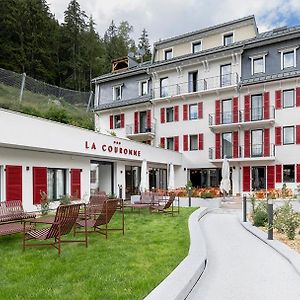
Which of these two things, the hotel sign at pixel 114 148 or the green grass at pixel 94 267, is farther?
the hotel sign at pixel 114 148

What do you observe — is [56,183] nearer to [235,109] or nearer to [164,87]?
[235,109]

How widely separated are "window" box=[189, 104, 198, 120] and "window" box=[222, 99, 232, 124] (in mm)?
2118

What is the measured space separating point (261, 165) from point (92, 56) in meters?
26.1

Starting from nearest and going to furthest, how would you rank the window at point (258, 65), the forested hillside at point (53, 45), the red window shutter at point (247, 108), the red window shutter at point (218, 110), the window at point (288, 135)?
the window at point (288, 135), the window at point (258, 65), the red window shutter at point (247, 108), the red window shutter at point (218, 110), the forested hillside at point (53, 45)

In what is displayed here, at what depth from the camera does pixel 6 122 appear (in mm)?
11195

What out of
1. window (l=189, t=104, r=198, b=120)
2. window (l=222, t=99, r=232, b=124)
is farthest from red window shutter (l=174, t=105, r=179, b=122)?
window (l=222, t=99, r=232, b=124)

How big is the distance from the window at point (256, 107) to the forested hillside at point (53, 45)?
54.4ft

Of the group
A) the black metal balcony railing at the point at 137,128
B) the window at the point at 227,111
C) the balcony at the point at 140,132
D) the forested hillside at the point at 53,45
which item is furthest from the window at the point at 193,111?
the forested hillside at the point at 53,45

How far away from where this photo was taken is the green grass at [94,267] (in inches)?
164

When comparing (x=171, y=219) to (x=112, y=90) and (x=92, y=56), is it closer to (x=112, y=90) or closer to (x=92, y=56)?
(x=112, y=90)

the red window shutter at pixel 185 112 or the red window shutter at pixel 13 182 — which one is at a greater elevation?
the red window shutter at pixel 185 112

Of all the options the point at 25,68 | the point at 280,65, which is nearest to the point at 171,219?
the point at 280,65

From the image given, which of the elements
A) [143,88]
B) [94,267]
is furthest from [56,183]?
[143,88]

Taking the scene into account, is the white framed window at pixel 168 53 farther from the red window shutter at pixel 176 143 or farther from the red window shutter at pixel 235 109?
the red window shutter at pixel 235 109
